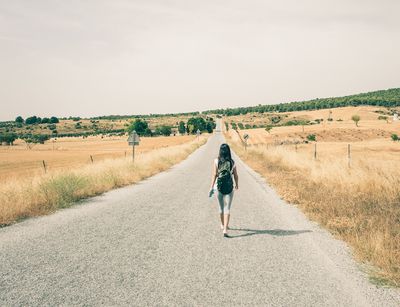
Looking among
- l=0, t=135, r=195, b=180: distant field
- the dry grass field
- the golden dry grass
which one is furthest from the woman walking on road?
l=0, t=135, r=195, b=180: distant field

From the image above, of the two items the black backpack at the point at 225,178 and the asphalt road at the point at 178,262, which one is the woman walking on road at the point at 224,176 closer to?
the black backpack at the point at 225,178

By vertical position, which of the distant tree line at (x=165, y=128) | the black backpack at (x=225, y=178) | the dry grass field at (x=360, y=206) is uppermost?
the black backpack at (x=225, y=178)

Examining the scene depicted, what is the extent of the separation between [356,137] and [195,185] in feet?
244

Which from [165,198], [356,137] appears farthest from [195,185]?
[356,137]

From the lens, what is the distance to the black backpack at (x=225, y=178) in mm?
8086

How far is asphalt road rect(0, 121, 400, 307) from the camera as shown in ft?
15.3

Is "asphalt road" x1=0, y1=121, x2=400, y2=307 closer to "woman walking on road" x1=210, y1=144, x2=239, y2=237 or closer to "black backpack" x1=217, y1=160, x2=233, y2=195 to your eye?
"woman walking on road" x1=210, y1=144, x2=239, y2=237

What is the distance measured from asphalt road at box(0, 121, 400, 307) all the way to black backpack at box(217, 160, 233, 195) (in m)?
1.03

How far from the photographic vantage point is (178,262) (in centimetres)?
601

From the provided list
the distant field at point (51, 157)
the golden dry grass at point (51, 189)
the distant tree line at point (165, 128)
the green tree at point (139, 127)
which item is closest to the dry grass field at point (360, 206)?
the golden dry grass at point (51, 189)

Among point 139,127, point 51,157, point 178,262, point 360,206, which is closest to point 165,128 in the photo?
point 139,127

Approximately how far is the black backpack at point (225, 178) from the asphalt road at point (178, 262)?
1.03 m

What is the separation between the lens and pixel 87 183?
15.1 m

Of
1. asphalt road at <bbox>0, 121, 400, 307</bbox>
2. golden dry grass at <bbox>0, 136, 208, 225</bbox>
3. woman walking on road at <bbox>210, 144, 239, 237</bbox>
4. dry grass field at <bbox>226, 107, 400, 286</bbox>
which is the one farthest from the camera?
golden dry grass at <bbox>0, 136, 208, 225</bbox>
